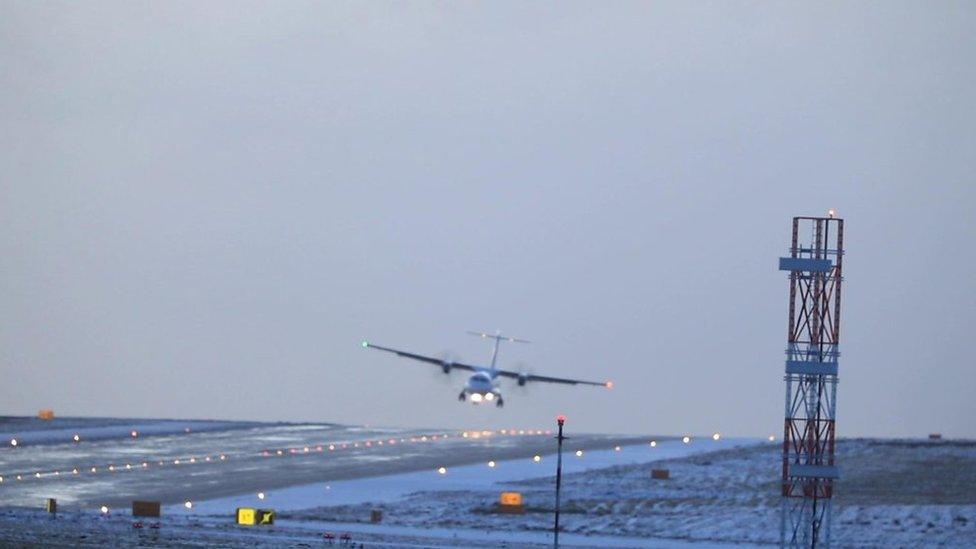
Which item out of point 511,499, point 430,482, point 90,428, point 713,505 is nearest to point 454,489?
point 430,482

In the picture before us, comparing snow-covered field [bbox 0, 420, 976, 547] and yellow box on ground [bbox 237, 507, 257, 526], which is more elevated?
snow-covered field [bbox 0, 420, 976, 547]

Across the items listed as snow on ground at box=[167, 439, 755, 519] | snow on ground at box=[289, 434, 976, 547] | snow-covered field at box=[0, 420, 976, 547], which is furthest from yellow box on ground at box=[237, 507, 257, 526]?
snow on ground at box=[167, 439, 755, 519]

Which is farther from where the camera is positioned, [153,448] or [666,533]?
[153,448]

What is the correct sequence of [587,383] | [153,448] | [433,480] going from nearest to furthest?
[433,480] < [153,448] < [587,383]

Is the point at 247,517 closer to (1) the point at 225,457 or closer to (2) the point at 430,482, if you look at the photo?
(2) the point at 430,482

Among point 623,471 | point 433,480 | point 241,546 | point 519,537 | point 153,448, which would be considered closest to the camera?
point 241,546

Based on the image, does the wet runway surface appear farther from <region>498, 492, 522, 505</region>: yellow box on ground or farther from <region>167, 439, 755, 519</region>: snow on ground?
<region>498, 492, 522, 505</region>: yellow box on ground

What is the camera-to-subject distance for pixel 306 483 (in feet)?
355

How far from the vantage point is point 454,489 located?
105 meters

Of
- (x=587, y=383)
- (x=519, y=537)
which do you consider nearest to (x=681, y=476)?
(x=519, y=537)

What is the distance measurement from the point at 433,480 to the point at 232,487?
46.4 ft

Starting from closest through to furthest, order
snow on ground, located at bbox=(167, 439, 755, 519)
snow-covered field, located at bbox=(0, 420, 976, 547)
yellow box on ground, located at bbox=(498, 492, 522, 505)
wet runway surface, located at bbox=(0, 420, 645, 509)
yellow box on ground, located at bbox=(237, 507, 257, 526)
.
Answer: snow-covered field, located at bbox=(0, 420, 976, 547), yellow box on ground, located at bbox=(237, 507, 257, 526), yellow box on ground, located at bbox=(498, 492, 522, 505), snow on ground, located at bbox=(167, 439, 755, 519), wet runway surface, located at bbox=(0, 420, 645, 509)

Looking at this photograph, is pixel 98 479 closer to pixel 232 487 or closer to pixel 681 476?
pixel 232 487

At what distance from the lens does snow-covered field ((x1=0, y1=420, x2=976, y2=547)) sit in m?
81.1
